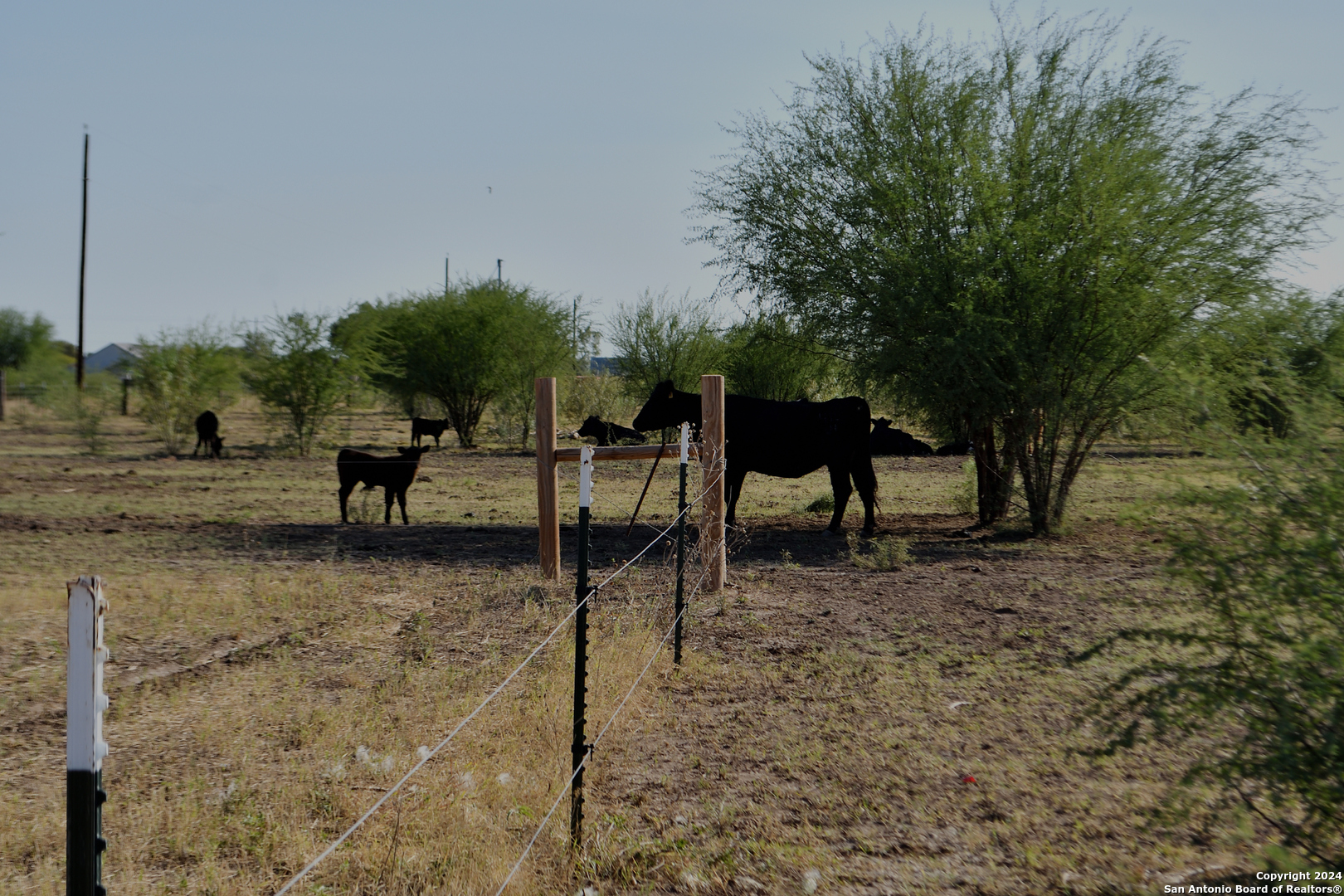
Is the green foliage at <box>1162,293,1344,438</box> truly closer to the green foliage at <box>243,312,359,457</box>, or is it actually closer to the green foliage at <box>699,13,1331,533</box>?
the green foliage at <box>699,13,1331,533</box>

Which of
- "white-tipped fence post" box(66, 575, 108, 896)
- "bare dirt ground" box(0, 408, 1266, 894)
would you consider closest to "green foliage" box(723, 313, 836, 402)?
"bare dirt ground" box(0, 408, 1266, 894)

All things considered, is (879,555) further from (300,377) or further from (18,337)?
(18,337)

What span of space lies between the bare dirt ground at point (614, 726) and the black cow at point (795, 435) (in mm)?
1812

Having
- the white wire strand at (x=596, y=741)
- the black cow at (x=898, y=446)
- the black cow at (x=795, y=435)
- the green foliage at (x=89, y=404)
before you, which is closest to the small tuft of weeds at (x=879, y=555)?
the black cow at (x=795, y=435)

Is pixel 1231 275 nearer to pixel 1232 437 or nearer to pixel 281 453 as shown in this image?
pixel 1232 437

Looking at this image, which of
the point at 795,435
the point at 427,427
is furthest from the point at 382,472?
the point at 427,427

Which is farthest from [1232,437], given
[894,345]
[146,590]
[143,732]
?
[894,345]

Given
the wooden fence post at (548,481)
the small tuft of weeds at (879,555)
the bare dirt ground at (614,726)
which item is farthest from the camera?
the small tuft of weeds at (879,555)

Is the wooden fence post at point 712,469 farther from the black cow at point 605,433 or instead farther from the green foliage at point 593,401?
the green foliage at point 593,401

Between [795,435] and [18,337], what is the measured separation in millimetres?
68624

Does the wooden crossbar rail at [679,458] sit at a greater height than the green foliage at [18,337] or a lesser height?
lesser

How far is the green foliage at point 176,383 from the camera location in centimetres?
2442

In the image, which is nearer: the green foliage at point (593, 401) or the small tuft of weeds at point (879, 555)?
the small tuft of weeds at point (879, 555)

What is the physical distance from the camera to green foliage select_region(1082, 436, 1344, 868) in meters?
2.74
